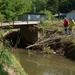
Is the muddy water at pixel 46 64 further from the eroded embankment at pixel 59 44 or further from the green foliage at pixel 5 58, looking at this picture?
the green foliage at pixel 5 58

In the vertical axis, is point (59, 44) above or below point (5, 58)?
below

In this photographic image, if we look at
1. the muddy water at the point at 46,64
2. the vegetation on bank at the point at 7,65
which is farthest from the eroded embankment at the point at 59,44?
the vegetation on bank at the point at 7,65

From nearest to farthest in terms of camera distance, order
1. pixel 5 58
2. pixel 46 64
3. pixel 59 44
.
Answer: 1. pixel 5 58
2. pixel 46 64
3. pixel 59 44

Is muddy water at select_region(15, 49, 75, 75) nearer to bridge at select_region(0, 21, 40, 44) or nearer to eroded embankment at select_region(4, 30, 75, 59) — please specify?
eroded embankment at select_region(4, 30, 75, 59)

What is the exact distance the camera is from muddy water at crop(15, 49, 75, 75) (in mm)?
21484

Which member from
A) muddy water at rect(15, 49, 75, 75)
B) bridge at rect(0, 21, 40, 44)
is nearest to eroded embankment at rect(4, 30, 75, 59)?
muddy water at rect(15, 49, 75, 75)

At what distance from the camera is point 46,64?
25125 mm

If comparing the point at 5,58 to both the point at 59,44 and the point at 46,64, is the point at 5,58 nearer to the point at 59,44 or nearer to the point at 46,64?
the point at 46,64

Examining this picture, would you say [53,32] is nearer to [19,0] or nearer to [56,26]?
[56,26]

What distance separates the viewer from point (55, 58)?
2820cm

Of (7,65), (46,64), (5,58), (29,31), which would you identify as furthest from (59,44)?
(7,65)

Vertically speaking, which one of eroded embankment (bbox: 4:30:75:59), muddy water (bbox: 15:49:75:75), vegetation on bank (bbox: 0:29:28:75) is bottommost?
muddy water (bbox: 15:49:75:75)

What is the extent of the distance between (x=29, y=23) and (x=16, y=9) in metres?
29.0

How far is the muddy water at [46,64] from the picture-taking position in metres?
21.5
